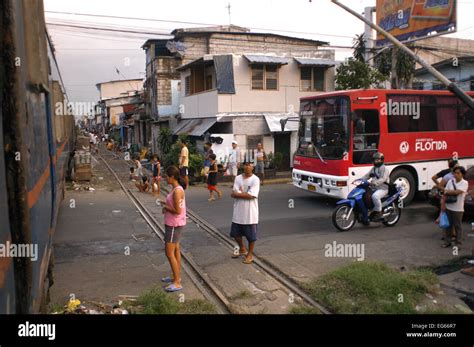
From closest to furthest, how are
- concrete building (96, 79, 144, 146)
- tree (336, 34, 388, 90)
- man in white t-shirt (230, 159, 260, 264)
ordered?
man in white t-shirt (230, 159, 260, 264) → tree (336, 34, 388, 90) → concrete building (96, 79, 144, 146)

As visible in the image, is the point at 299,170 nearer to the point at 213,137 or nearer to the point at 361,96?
the point at 361,96

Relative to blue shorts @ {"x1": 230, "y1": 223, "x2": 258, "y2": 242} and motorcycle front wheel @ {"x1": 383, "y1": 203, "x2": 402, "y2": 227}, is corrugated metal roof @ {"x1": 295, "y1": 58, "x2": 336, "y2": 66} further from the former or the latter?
blue shorts @ {"x1": 230, "y1": 223, "x2": 258, "y2": 242}

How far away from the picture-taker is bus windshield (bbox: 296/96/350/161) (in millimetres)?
11969

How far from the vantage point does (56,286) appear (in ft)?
21.2

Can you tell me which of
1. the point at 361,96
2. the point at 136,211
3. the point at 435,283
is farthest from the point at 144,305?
the point at 361,96

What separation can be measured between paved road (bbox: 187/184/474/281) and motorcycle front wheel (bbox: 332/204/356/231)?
17 cm

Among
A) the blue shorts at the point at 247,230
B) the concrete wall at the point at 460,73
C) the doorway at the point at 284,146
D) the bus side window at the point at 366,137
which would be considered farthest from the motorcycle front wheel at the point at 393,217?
the concrete wall at the point at 460,73

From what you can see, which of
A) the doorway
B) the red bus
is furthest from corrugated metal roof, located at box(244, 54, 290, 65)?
the red bus

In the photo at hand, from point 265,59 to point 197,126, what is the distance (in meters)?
4.47

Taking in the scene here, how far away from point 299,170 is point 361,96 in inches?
117

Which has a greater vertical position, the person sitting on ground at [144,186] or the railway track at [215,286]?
the person sitting on ground at [144,186]

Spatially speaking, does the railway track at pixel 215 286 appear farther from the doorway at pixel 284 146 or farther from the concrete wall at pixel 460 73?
the concrete wall at pixel 460 73

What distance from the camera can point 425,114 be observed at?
13102 mm

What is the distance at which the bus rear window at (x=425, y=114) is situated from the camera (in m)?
12.5
